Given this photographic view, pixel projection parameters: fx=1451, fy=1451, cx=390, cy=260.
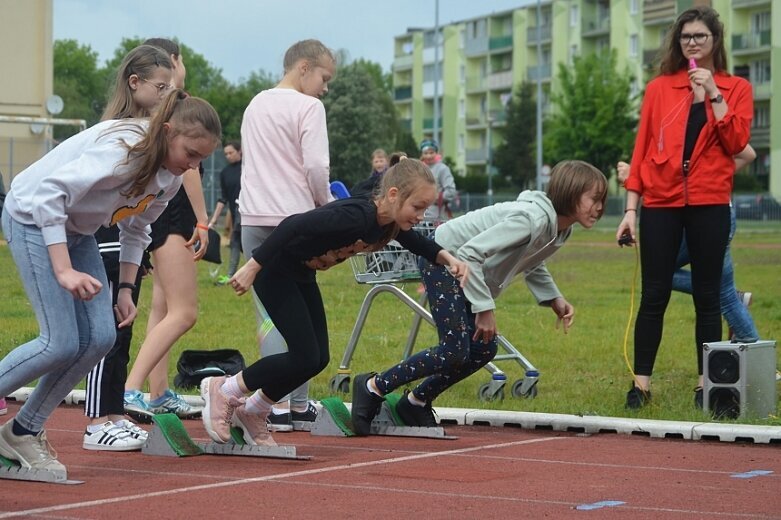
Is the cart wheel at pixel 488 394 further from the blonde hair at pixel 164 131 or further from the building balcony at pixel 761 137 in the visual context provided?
the building balcony at pixel 761 137

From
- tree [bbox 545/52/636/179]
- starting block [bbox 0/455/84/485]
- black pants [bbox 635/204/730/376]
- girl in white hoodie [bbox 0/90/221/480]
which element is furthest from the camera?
tree [bbox 545/52/636/179]

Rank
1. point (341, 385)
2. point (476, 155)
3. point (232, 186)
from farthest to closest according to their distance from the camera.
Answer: point (476, 155), point (232, 186), point (341, 385)

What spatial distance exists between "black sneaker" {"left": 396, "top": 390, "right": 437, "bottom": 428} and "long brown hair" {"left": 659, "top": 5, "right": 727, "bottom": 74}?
2.61 m

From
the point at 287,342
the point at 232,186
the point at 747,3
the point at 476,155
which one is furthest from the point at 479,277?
the point at 476,155

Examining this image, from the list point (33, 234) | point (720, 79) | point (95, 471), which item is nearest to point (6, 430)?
point (95, 471)

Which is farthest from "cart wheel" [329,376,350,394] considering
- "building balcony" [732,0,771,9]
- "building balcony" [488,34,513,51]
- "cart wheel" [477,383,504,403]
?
"building balcony" [488,34,513,51]

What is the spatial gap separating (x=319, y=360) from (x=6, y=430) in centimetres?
158

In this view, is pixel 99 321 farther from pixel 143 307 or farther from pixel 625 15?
pixel 625 15

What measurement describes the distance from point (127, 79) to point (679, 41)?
3512mm

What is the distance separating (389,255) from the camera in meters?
9.39

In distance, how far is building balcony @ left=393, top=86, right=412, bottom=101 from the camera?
139375 millimetres

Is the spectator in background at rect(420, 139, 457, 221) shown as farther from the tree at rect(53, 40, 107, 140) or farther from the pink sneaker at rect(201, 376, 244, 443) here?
the tree at rect(53, 40, 107, 140)

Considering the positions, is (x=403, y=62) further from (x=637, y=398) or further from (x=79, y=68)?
(x=637, y=398)

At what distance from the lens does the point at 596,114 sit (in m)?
76.9
